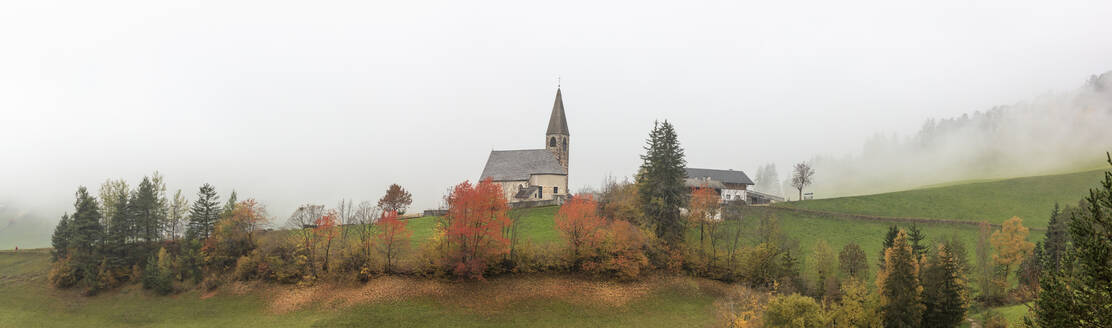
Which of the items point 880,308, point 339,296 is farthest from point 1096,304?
point 339,296

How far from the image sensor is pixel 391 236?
170 ft

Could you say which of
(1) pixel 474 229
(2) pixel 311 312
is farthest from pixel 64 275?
(1) pixel 474 229

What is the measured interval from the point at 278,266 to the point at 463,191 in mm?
21467

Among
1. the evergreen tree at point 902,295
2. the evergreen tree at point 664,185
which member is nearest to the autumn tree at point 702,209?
the evergreen tree at point 664,185

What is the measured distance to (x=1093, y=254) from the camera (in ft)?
52.7

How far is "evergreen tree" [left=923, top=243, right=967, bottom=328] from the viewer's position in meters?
42.0

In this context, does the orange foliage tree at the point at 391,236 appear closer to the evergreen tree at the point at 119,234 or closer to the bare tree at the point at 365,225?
the bare tree at the point at 365,225

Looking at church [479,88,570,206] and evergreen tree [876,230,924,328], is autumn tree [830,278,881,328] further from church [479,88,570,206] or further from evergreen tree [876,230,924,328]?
church [479,88,570,206]

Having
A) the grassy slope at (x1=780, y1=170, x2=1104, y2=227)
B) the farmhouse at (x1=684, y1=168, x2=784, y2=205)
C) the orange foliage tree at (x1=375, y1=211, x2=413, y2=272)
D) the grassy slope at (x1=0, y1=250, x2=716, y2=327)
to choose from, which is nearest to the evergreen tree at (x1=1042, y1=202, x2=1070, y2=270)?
the grassy slope at (x1=780, y1=170, x2=1104, y2=227)

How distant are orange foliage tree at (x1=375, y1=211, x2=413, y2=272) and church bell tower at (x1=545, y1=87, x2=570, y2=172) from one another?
38050mm

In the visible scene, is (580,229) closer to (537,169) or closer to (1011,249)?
(537,169)

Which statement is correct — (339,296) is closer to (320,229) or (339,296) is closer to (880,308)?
(320,229)

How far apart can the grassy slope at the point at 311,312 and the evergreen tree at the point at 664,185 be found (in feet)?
28.3

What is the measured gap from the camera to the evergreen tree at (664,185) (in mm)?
58406
